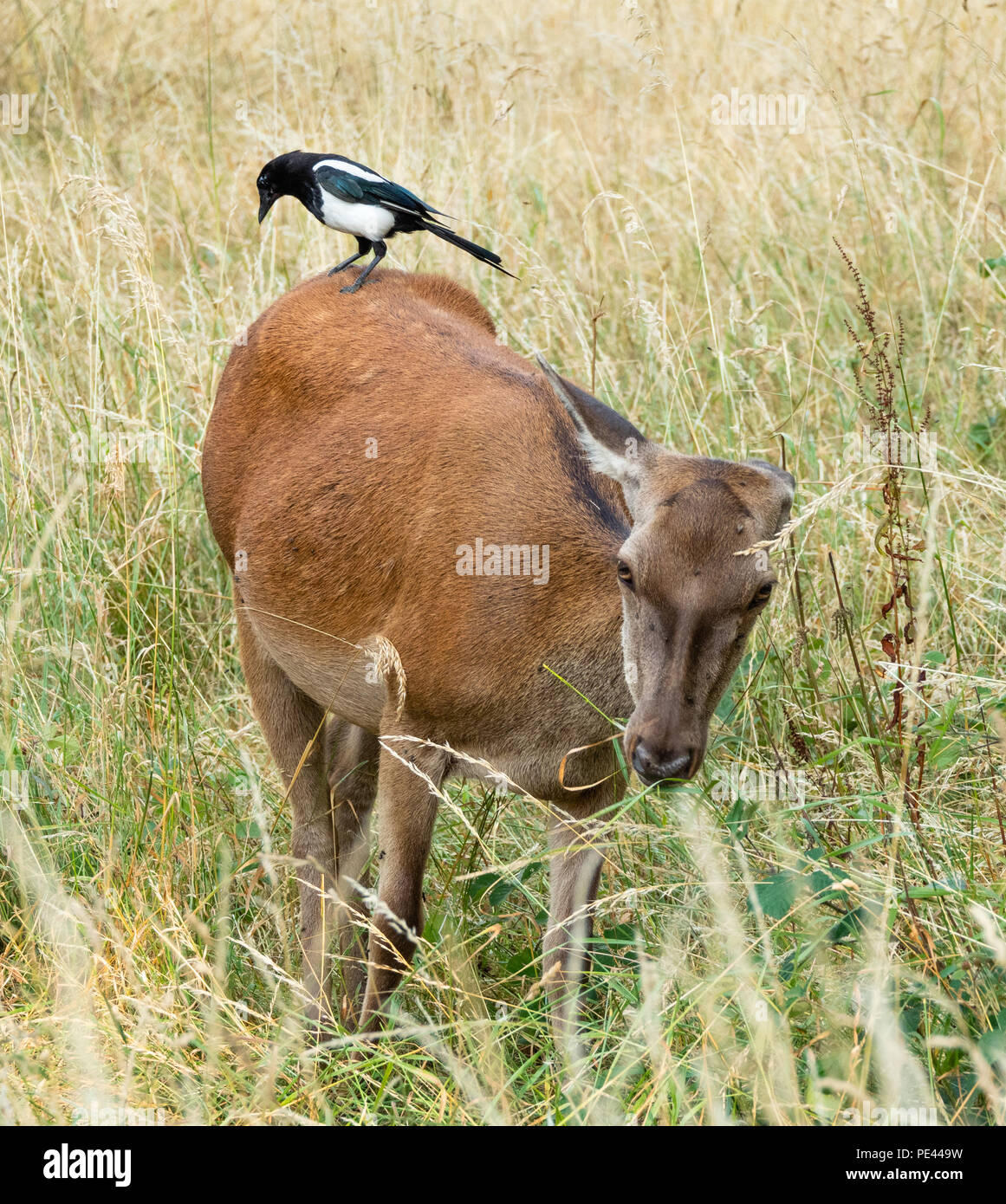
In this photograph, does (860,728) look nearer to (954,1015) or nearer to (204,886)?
(954,1015)

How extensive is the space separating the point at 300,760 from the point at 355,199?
1634 mm

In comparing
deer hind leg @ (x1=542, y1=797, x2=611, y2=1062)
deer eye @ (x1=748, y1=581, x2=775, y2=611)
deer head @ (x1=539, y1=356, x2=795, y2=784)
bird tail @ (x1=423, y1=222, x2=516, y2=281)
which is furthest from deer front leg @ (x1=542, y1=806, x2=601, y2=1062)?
bird tail @ (x1=423, y1=222, x2=516, y2=281)

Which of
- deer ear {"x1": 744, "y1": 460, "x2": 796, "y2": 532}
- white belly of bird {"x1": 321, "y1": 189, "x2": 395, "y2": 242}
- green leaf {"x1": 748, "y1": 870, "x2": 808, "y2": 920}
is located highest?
white belly of bird {"x1": 321, "y1": 189, "x2": 395, "y2": 242}

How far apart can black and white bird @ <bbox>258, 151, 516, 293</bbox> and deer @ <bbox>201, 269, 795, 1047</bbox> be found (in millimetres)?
257

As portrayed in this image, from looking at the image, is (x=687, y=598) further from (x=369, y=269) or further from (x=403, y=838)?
(x=369, y=269)

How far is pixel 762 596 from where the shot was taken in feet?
10.6

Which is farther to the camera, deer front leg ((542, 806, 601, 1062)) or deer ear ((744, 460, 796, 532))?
deer front leg ((542, 806, 601, 1062))

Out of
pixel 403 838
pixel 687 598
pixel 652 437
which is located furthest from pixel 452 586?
pixel 652 437

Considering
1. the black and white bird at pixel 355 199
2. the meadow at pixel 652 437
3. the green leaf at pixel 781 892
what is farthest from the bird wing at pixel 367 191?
the green leaf at pixel 781 892

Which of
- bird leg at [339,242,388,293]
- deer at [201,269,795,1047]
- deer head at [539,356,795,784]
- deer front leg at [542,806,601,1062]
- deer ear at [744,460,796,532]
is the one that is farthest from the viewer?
bird leg at [339,242,388,293]

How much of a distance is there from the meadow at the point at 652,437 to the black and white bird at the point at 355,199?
2.34 feet

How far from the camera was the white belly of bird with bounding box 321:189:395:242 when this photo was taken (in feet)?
13.4

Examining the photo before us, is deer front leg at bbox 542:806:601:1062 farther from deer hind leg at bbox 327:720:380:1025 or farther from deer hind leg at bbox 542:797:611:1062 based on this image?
deer hind leg at bbox 327:720:380:1025

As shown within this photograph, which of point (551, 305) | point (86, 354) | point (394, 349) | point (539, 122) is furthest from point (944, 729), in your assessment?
point (539, 122)
